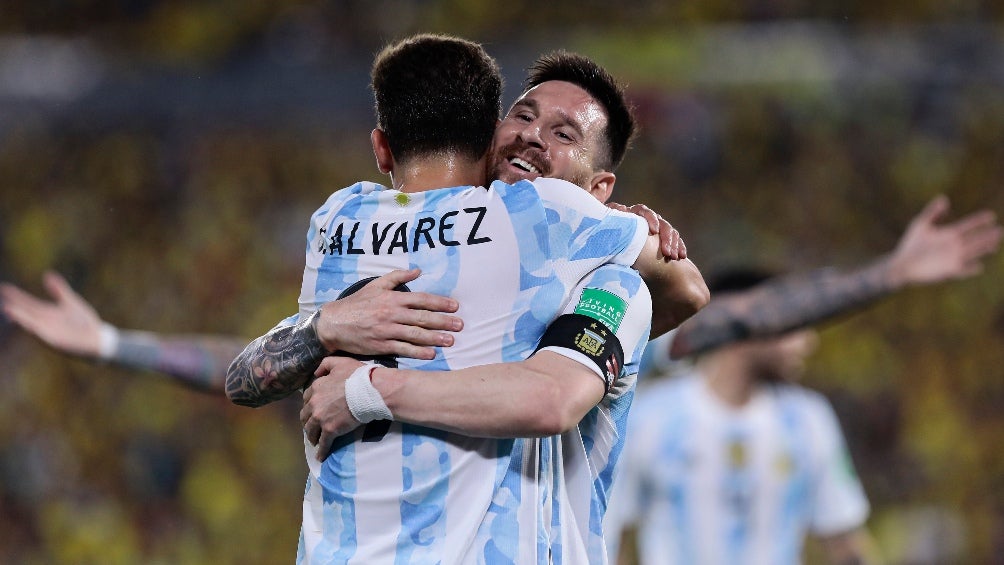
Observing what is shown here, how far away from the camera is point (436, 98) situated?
8.86 ft

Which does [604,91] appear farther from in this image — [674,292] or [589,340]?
[589,340]

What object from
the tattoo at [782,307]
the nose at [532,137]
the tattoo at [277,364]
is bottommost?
the tattoo at [277,364]

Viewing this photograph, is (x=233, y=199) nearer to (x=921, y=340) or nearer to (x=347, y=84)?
(x=347, y=84)

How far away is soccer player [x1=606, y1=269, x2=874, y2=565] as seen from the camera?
622 centimetres

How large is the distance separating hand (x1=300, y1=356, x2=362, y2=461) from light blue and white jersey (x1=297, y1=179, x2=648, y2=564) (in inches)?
1.7

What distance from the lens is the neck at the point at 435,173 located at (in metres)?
2.72

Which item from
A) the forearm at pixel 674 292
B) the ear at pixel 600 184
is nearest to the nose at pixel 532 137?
the ear at pixel 600 184

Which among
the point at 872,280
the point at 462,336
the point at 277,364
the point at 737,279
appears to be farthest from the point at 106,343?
the point at 737,279

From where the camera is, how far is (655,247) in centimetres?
290

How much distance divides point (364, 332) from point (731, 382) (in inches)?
166

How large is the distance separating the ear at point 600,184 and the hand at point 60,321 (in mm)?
2251

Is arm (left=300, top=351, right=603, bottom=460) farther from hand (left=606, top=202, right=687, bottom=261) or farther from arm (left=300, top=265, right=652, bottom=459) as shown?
hand (left=606, top=202, right=687, bottom=261)

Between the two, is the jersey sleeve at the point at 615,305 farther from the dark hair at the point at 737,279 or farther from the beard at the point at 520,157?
the dark hair at the point at 737,279

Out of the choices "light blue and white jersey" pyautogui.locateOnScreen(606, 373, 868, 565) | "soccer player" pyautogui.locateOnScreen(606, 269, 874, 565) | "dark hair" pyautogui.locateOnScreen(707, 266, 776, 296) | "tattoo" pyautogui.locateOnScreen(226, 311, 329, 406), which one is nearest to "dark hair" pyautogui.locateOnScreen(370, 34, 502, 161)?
"tattoo" pyautogui.locateOnScreen(226, 311, 329, 406)
